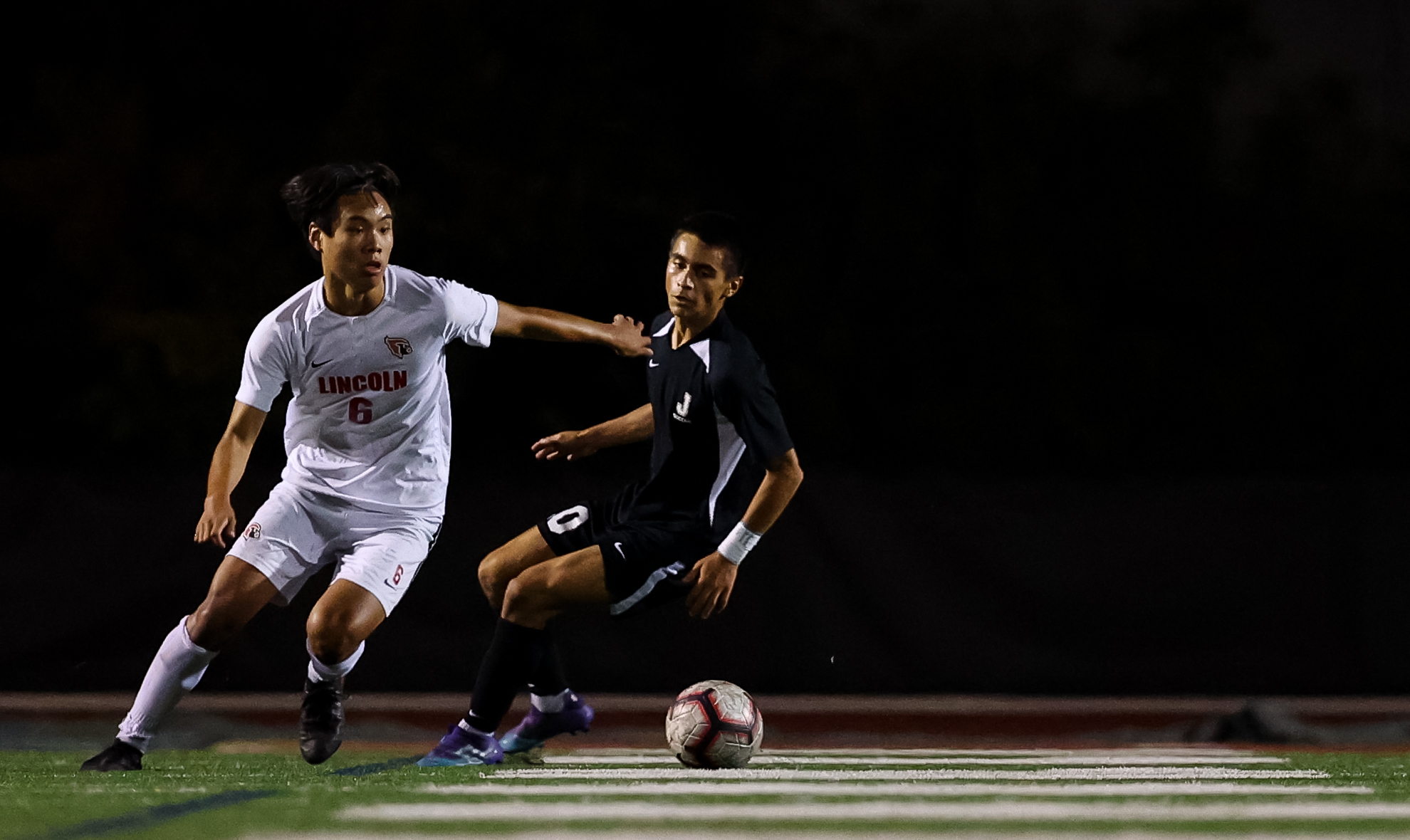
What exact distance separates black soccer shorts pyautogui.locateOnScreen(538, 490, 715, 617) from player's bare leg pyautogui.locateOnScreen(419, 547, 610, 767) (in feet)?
0.18

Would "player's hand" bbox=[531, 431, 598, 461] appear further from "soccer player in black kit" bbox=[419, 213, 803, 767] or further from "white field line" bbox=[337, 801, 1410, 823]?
"white field line" bbox=[337, 801, 1410, 823]

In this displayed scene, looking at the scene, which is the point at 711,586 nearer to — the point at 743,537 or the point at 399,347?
the point at 743,537

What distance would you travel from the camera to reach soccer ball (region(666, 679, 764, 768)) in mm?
6809

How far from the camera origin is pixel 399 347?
6.75m

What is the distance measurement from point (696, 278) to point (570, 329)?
0.52 meters

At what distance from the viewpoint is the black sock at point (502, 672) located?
22.4 feet

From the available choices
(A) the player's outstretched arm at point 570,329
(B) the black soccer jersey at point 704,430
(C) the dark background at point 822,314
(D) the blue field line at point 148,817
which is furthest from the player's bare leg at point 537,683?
(C) the dark background at point 822,314

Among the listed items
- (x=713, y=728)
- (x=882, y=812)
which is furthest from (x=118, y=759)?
(x=882, y=812)

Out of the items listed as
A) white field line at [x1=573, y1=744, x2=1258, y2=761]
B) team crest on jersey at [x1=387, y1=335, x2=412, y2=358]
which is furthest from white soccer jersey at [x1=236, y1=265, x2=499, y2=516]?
white field line at [x1=573, y1=744, x2=1258, y2=761]

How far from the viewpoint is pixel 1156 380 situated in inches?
530

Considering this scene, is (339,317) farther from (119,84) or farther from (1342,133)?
(1342,133)

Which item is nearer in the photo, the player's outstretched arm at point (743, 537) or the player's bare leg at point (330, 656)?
the player's bare leg at point (330, 656)

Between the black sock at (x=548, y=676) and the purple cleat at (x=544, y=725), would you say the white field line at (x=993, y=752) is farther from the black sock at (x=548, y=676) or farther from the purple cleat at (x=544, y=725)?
the black sock at (x=548, y=676)

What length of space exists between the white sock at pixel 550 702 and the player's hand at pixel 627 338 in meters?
1.37
